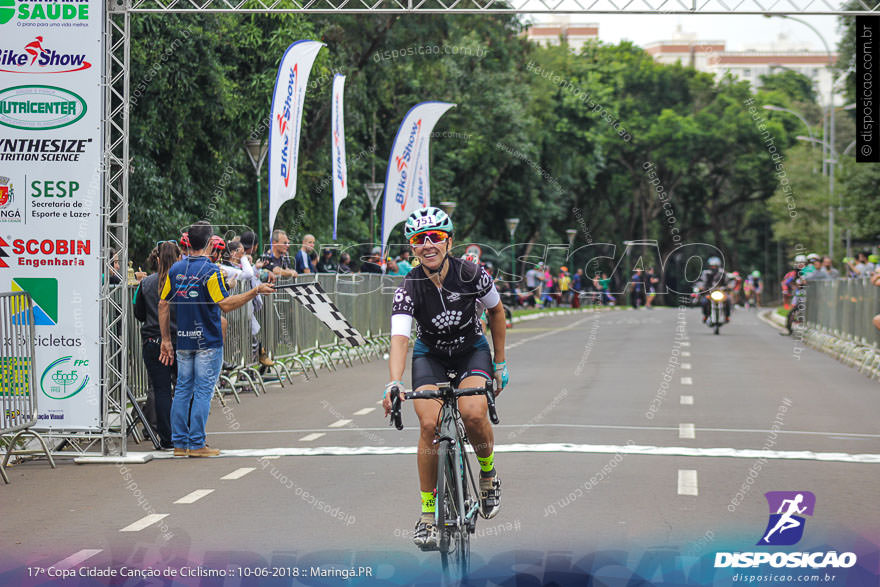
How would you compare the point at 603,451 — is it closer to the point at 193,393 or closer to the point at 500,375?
the point at 193,393

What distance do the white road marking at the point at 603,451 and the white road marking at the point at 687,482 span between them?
0.99 metres

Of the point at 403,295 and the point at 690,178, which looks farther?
the point at 690,178

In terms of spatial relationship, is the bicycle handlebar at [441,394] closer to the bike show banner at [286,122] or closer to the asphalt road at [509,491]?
the asphalt road at [509,491]

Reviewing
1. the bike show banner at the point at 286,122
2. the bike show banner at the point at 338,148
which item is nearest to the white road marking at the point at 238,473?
the bike show banner at the point at 286,122

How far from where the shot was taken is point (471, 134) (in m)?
49.9

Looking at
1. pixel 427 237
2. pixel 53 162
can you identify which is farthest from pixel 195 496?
pixel 53 162

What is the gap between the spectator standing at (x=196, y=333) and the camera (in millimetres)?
11398

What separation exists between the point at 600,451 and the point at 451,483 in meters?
4.82

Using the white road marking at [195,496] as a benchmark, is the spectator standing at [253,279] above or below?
above

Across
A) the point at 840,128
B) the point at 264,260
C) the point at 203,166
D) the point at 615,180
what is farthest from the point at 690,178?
the point at 264,260

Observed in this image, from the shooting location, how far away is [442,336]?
725cm

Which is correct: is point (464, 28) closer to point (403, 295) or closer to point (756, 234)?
point (403, 295)

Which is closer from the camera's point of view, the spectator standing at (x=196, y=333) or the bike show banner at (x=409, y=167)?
the spectator standing at (x=196, y=333)

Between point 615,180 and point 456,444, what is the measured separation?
63169mm
